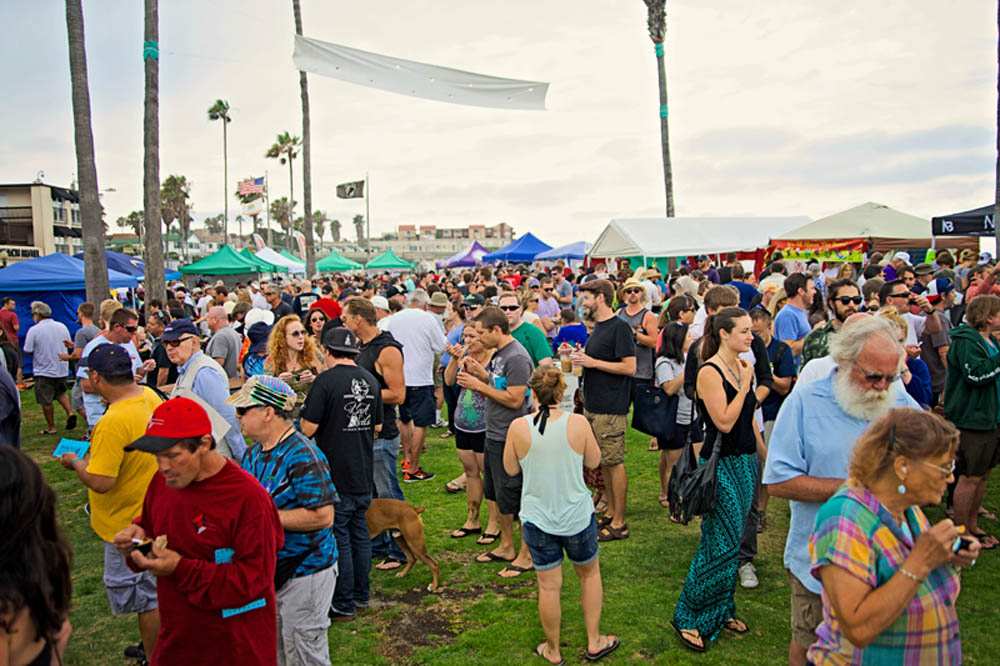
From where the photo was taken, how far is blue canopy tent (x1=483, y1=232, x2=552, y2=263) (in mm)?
29703

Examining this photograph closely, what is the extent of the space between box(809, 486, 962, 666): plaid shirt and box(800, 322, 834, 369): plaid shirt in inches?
116

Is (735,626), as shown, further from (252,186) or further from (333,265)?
(252,186)

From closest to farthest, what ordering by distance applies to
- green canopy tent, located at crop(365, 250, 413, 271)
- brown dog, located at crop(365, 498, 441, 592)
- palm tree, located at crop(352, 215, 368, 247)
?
brown dog, located at crop(365, 498, 441, 592), green canopy tent, located at crop(365, 250, 413, 271), palm tree, located at crop(352, 215, 368, 247)

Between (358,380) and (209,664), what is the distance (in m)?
2.20

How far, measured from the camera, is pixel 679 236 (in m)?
21.6

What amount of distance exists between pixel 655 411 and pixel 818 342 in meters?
1.74

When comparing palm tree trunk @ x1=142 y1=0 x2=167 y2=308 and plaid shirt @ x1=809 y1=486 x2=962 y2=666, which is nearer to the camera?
plaid shirt @ x1=809 y1=486 x2=962 y2=666

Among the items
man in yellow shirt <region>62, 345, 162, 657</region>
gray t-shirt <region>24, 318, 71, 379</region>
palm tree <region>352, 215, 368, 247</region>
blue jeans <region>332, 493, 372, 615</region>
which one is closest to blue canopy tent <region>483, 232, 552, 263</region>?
gray t-shirt <region>24, 318, 71, 379</region>

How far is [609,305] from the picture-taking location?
6.07 m

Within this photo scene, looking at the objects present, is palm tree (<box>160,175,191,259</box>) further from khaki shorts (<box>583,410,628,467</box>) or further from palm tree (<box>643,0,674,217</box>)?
khaki shorts (<box>583,410,628,467</box>)

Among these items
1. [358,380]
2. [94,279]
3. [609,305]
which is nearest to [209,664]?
[358,380]

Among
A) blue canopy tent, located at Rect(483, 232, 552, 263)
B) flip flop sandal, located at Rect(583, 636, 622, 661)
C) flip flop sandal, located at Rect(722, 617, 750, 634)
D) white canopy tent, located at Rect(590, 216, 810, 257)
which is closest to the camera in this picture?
flip flop sandal, located at Rect(583, 636, 622, 661)

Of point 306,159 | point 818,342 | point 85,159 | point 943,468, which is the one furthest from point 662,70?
point 943,468

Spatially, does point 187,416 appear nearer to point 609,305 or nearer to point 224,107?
point 609,305
